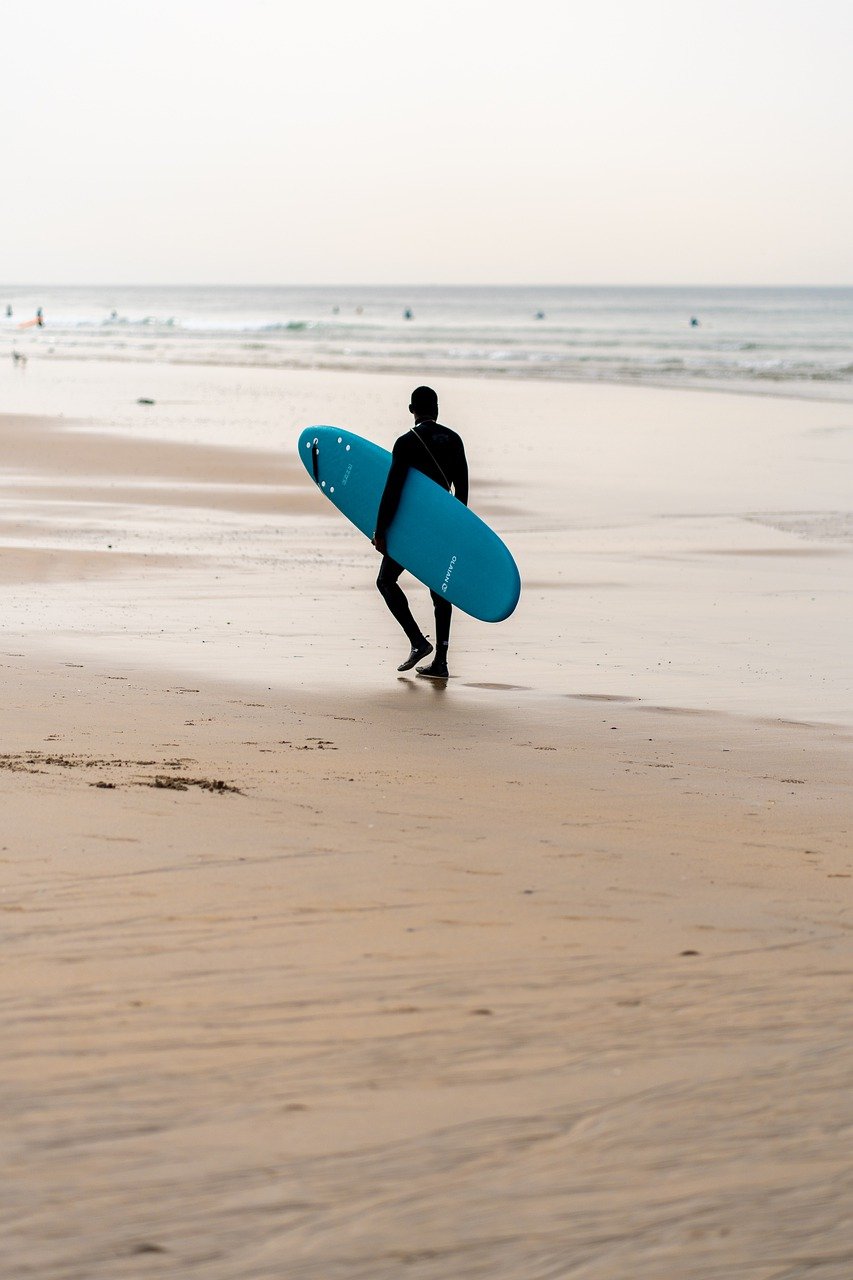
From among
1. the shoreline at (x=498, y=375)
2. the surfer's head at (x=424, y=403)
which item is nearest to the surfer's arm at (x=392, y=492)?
the surfer's head at (x=424, y=403)

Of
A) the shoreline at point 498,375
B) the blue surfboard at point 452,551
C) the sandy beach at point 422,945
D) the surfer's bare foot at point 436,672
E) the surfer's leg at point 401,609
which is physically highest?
the shoreline at point 498,375

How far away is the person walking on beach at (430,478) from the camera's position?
7.63 m

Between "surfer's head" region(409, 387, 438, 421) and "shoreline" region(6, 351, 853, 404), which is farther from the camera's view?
"shoreline" region(6, 351, 853, 404)

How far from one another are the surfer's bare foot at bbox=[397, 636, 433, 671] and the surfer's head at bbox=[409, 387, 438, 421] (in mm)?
1233

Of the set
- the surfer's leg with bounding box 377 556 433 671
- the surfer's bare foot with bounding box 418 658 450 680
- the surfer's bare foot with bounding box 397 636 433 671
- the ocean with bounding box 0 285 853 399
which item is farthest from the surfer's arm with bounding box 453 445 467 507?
the ocean with bounding box 0 285 853 399

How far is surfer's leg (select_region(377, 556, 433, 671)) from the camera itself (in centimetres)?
765

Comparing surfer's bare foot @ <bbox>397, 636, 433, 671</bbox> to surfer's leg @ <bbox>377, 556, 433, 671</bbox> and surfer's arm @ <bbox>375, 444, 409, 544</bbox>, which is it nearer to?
surfer's leg @ <bbox>377, 556, 433, 671</bbox>

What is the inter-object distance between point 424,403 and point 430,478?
553mm

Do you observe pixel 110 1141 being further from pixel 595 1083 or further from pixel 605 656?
pixel 605 656

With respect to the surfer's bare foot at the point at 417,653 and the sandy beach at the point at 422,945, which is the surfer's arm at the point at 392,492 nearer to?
the surfer's bare foot at the point at 417,653

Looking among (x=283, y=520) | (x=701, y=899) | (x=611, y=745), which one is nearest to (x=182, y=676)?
(x=611, y=745)

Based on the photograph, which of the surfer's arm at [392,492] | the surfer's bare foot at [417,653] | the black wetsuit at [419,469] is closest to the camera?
the surfer's bare foot at [417,653]

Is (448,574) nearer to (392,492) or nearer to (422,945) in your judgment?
(392,492)

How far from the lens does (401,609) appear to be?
25.5 feet
